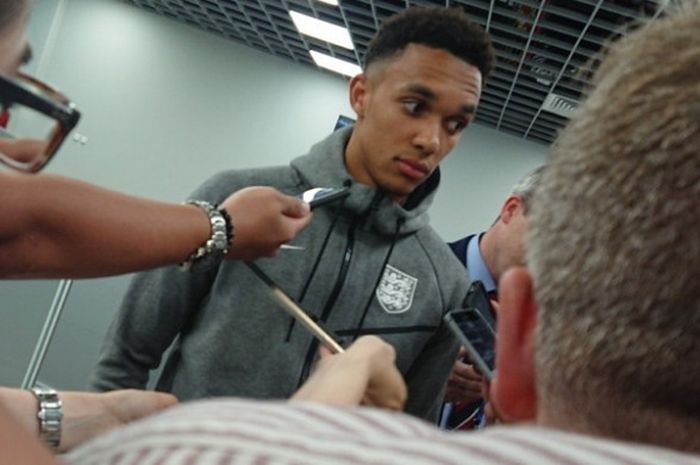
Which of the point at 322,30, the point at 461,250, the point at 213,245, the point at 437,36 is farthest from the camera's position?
the point at 322,30

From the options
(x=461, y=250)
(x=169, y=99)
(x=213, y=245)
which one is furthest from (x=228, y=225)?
(x=169, y=99)

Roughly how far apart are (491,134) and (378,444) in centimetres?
753

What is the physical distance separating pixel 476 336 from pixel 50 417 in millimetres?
671

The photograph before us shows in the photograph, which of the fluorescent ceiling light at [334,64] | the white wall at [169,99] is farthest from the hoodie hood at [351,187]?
the white wall at [169,99]

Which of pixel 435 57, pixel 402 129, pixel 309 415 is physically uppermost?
pixel 435 57

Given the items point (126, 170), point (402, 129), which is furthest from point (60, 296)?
point (126, 170)

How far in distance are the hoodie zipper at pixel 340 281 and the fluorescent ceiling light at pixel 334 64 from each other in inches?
235

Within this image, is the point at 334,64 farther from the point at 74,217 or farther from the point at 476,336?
the point at 74,217

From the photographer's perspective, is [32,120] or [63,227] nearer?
[32,120]

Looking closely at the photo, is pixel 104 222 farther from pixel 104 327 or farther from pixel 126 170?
pixel 126 170

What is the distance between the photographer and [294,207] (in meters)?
1.09

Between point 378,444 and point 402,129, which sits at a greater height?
point 402,129

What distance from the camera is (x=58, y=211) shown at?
31.4 inches

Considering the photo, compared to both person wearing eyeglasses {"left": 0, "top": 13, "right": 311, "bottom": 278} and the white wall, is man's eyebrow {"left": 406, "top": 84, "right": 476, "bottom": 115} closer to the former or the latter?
person wearing eyeglasses {"left": 0, "top": 13, "right": 311, "bottom": 278}
